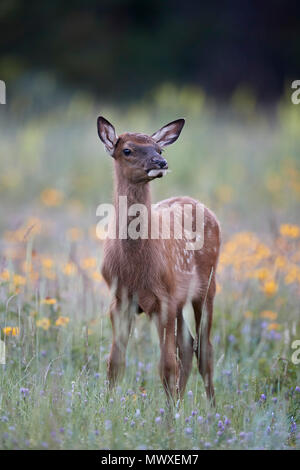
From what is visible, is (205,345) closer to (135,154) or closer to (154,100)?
(135,154)

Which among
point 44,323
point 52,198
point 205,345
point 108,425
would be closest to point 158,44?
point 52,198

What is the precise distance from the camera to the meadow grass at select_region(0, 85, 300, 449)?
15.7 ft

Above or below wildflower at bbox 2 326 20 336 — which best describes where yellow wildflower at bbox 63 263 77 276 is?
above

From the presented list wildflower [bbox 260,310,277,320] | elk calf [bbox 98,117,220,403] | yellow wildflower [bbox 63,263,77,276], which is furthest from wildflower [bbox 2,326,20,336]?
wildflower [bbox 260,310,277,320]

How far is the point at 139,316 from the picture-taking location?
758cm

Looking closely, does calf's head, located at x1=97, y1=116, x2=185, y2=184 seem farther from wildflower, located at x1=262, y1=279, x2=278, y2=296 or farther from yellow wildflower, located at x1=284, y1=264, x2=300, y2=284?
yellow wildflower, located at x1=284, y1=264, x2=300, y2=284

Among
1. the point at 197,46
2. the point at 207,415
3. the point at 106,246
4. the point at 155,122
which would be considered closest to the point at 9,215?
the point at 155,122

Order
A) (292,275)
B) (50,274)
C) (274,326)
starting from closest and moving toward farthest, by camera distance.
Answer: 1. (274,326)
2. (50,274)
3. (292,275)

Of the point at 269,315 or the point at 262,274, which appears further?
the point at 262,274

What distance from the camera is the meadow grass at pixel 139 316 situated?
4.79 m

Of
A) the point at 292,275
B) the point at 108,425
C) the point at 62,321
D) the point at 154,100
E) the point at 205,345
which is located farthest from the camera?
the point at 154,100

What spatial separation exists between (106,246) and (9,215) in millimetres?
7273

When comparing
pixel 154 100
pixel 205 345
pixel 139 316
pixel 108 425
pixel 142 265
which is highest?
pixel 154 100
